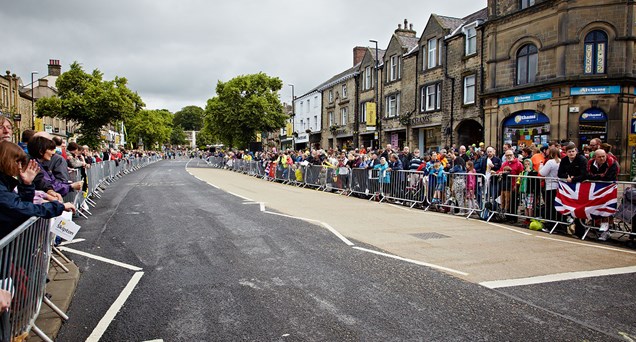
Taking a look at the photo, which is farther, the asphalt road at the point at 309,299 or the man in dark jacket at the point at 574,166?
the man in dark jacket at the point at 574,166

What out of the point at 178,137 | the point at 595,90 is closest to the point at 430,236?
the point at 595,90

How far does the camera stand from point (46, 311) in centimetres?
448

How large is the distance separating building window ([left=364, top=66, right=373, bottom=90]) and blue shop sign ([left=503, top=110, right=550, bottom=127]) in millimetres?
16555

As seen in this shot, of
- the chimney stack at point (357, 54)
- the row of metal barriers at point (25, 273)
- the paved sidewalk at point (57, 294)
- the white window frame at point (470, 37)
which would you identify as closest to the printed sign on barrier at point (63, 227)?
the row of metal barriers at point (25, 273)

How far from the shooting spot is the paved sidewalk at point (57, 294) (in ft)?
13.4

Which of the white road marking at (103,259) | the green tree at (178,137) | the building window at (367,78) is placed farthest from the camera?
the green tree at (178,137)

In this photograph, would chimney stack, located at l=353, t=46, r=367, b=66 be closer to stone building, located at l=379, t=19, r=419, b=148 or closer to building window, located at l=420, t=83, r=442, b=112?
stone building, located at l=379, t=19, r=419, b=148

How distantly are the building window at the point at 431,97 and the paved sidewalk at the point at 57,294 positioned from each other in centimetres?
2477

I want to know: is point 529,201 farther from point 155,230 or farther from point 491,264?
point 155,230

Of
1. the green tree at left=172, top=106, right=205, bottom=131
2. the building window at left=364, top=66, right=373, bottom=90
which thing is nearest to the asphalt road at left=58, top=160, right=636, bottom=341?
the building window at left=364, top=66, right=373, bottom=90

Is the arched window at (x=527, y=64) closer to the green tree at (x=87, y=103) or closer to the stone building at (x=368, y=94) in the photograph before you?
the stone building at (x=368, y=94)

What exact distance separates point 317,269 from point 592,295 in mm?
3407

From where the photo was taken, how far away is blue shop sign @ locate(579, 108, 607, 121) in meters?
18.8

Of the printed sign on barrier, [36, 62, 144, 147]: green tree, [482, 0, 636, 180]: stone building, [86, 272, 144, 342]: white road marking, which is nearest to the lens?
[86, 272, 144, 342]: white road marking
